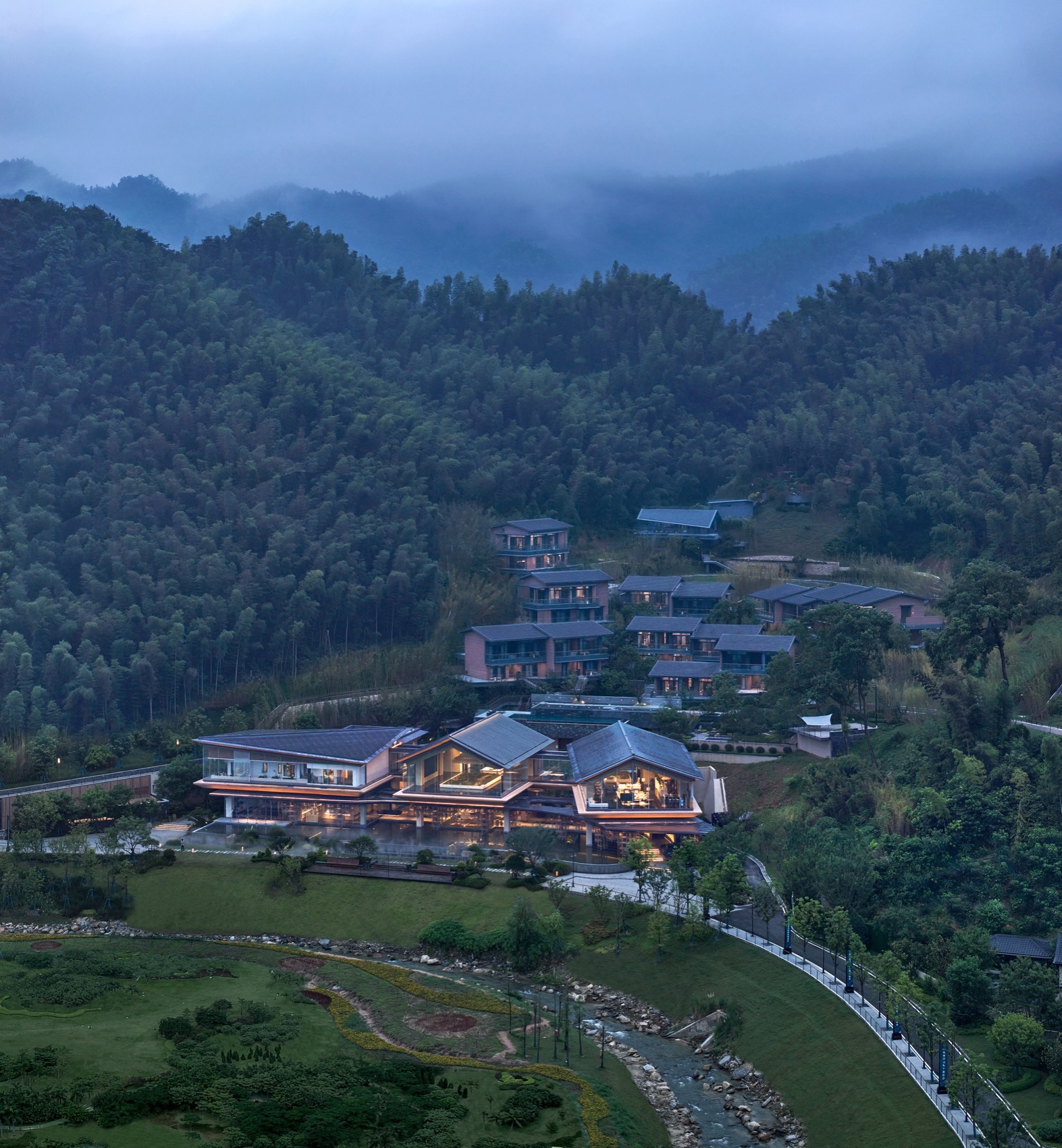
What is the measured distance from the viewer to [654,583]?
240 ft

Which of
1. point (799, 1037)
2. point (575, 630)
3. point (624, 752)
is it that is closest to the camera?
point (799, 1037)

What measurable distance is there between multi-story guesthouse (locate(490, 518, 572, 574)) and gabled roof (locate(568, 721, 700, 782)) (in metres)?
24.0

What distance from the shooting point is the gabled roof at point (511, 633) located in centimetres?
6544

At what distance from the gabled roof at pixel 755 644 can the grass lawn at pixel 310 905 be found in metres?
24.1

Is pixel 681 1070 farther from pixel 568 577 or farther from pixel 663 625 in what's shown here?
pixel 568 577

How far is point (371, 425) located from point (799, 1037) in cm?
5815

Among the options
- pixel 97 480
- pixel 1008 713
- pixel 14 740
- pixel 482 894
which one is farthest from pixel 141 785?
pixel 1008 713

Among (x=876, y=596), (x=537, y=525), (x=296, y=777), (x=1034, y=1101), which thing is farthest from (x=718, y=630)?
(x=1034, y=1101)

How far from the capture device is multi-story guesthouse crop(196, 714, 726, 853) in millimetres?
46625

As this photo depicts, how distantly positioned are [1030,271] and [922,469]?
1182 inches

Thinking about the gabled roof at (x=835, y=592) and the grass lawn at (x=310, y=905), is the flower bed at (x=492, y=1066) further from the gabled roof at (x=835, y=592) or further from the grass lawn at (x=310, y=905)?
the gabled roof at (x=835, y=592)

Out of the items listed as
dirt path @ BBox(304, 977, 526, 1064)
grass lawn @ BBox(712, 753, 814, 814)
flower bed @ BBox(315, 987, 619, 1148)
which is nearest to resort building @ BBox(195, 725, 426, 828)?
dirt path @ BBox(304, 977, 526, 1064)

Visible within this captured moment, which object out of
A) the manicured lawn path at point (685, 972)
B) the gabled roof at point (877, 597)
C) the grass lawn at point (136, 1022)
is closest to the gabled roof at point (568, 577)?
the gabled roof at point (877, 597)

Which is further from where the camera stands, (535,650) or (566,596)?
(566,596)
